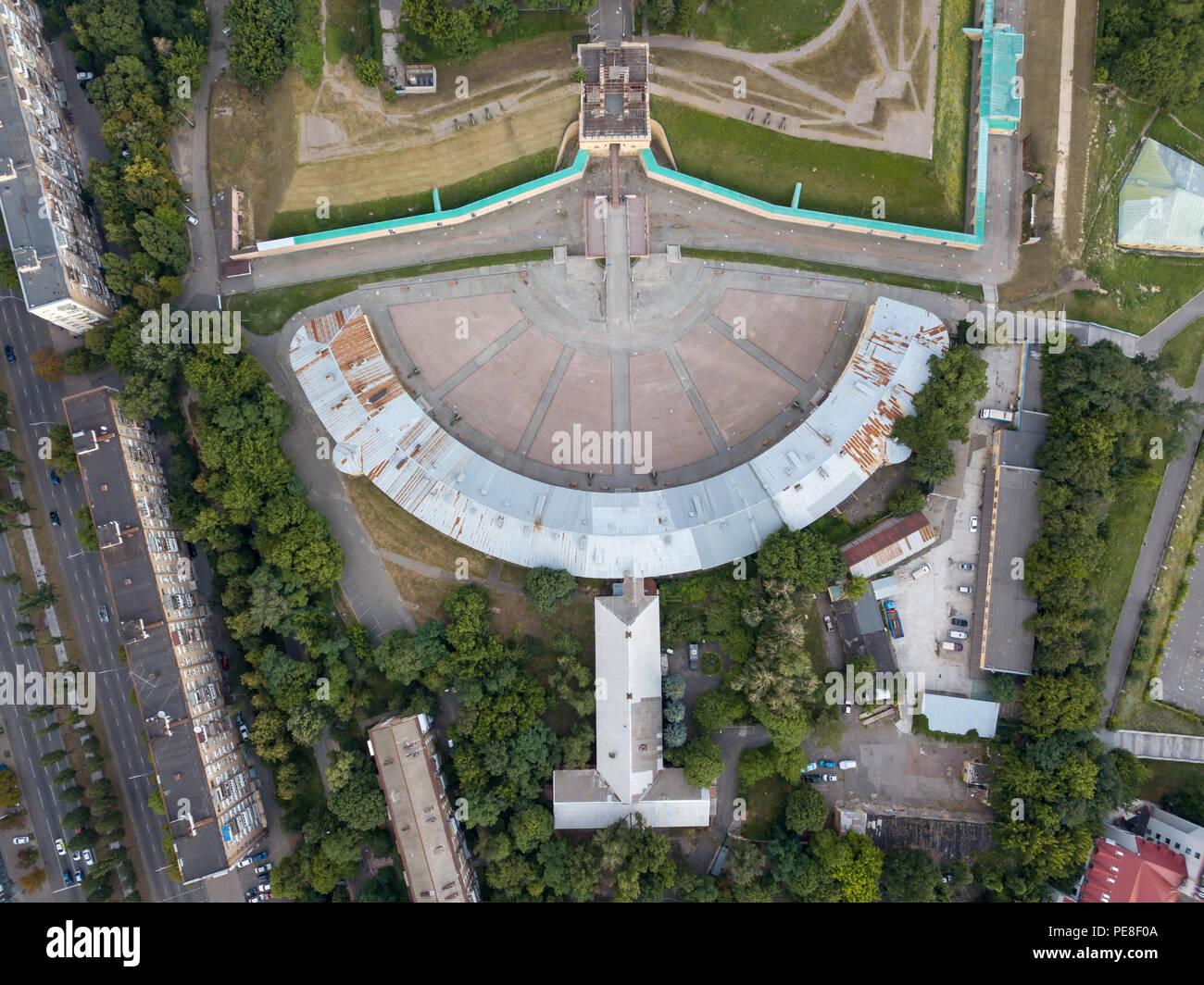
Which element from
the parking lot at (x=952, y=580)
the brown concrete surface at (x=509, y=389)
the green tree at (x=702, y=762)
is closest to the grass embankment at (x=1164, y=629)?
the parking lot at (x=952, y=580)

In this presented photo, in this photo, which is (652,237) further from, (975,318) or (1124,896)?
(1124,896)

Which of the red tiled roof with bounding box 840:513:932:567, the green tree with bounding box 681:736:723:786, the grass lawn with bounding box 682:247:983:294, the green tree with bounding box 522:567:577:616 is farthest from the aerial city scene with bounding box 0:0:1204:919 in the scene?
the green tree with bounding box 522:567:577:616

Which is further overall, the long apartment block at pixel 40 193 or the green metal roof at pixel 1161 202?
the green metal roof at pixel 1161 202

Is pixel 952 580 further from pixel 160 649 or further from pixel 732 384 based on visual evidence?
pixel 160 649

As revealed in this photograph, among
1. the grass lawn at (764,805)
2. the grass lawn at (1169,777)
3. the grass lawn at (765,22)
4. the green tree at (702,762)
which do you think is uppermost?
the grass lawn at (765,22)

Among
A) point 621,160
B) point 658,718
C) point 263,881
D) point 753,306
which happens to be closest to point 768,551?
point 658,718

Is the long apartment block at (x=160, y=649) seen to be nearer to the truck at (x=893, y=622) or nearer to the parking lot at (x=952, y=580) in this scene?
the truck at (x=893, y=622)
